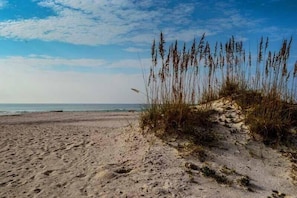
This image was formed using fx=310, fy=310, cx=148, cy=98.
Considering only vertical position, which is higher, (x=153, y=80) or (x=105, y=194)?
(x=153, y=80)

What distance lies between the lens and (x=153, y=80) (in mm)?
6637

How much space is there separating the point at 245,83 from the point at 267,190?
3450 millimetres

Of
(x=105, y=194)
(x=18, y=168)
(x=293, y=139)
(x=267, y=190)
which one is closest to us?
(x=105, y=194)

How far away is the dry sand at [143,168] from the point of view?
4.36 metres

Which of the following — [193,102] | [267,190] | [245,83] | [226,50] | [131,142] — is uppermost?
[226,50]

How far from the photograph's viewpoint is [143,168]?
4957 millimetres

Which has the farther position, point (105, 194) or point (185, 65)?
point (185, 65)

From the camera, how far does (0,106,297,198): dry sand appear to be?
4.36m

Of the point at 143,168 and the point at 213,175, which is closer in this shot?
the point at 213,175

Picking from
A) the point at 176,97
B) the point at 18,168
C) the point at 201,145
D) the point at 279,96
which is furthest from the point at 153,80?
the point at 18,168

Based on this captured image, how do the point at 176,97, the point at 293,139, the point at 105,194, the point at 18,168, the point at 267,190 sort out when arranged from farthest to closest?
the point at 176,97
the point at 293,139
the point at 18,168
the point at 267,190
the point at 105,194

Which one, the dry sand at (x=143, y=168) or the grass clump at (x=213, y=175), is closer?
the dry sand at (x=143, y=168)

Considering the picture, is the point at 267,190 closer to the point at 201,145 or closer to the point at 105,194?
the point at 201,145

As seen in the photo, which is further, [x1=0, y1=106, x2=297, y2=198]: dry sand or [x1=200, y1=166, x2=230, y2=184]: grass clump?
[x1=200, y1=166, x2=230, y2=184]: grass clump
